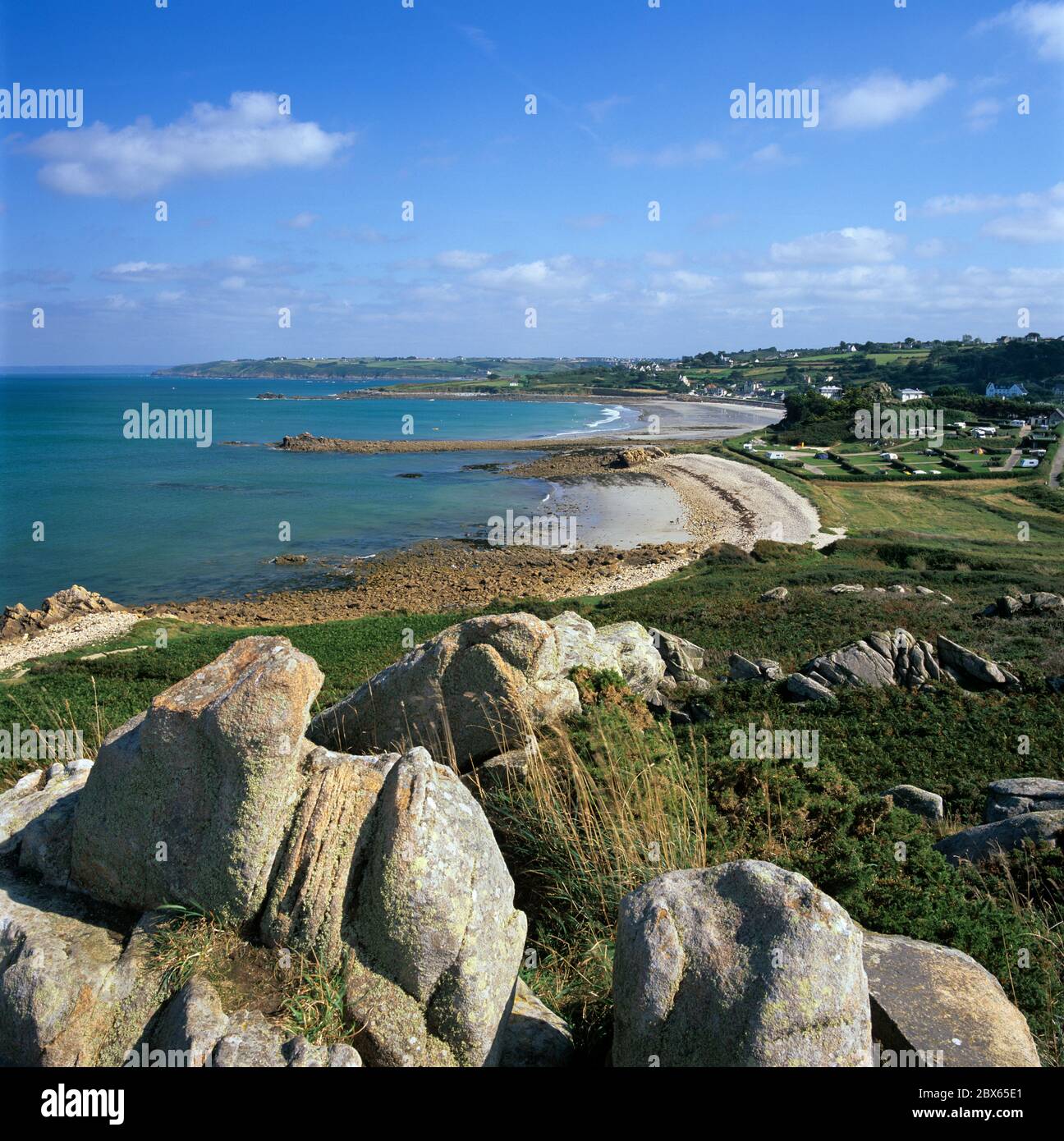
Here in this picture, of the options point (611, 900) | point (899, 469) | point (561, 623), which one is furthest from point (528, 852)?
point (899, 469)

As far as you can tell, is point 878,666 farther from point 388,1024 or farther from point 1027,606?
point 388,1024

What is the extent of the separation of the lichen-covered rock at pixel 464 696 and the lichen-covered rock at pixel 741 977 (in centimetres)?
405

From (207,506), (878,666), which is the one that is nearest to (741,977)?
(878,666)

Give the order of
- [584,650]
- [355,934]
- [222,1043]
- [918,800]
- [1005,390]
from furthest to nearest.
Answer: [1005,390], [584,650], [918,800], [355,934], [222,1043]

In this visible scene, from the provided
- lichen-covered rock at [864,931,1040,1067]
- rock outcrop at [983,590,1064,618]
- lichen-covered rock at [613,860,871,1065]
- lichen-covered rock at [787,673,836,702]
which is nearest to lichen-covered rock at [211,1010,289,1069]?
lichen-covered rock at [613,860,871,1065]

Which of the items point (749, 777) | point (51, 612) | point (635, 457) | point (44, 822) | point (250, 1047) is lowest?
point (51, 612)

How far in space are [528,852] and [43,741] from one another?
728cm

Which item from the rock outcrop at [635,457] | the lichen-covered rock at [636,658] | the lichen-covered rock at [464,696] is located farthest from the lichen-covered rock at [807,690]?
the rock outcrop at [635,457]

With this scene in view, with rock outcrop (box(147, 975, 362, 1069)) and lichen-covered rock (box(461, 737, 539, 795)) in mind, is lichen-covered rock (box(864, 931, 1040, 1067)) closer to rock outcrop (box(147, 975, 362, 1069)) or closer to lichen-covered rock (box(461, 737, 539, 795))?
rock outcrop (box(147, 975, 362, 1069))

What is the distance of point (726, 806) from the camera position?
7.58 meters

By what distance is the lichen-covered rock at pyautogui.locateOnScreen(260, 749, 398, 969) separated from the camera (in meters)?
4.30

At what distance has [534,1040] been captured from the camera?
444cm

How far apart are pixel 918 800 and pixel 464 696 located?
6.00m
